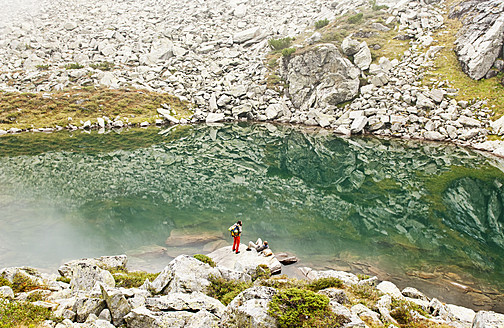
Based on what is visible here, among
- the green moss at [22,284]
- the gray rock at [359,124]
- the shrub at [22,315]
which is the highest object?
the gray rock at [359,124]

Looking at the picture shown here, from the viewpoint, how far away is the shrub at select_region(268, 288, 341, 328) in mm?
6719

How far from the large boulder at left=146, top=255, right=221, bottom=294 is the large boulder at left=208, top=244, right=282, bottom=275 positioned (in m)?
3.92

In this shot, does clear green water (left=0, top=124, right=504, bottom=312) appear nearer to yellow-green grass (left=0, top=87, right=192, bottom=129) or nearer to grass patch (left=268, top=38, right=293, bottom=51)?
yellow-green grass (left=0, top=87, right=192, bottom=129)

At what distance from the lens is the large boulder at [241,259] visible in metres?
15.1

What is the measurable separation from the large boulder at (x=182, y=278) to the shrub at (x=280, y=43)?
88.9 meters

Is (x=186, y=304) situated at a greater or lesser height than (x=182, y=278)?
greater

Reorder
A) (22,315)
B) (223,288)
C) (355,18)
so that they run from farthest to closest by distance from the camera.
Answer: (355,18), (223,288), (22,315)

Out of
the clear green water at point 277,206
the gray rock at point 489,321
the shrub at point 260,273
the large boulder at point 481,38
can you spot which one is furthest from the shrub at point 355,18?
the gray rock at point 489,321

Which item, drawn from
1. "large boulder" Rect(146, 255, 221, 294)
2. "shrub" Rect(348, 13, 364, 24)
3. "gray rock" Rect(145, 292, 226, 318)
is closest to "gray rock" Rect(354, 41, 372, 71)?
"shrub" Rect(348, 13, 364, 24)

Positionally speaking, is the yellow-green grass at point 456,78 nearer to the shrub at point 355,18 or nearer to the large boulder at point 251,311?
the shrub at point 355,18

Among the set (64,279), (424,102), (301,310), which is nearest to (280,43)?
(424,102)

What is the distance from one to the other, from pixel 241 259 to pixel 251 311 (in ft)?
29.5

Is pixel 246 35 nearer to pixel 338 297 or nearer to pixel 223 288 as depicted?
pixel 223 288

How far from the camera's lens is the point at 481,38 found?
57156 mm
